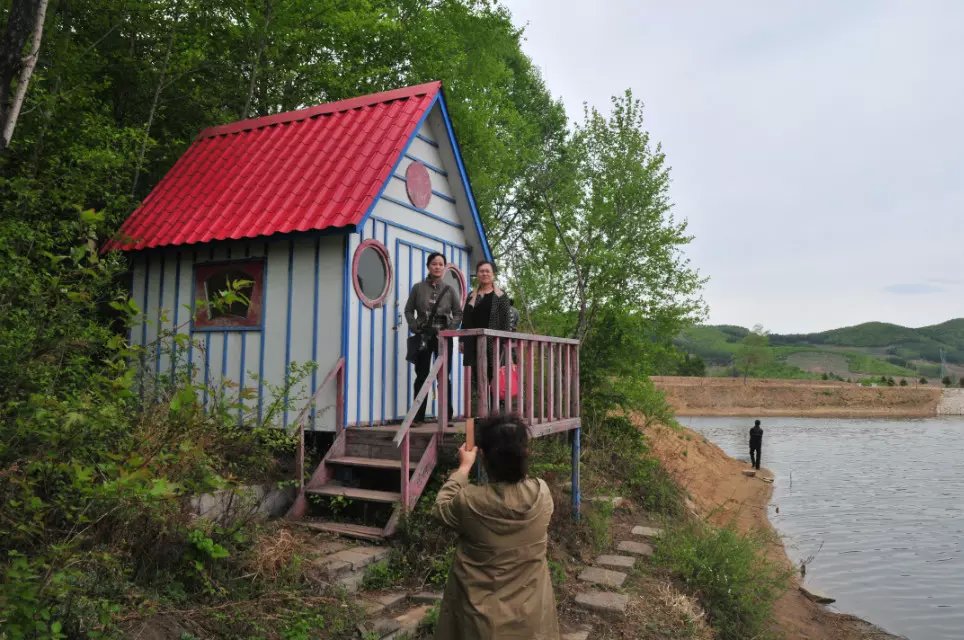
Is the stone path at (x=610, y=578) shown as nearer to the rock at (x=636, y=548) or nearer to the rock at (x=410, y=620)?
the rock at (x=636, y=548)

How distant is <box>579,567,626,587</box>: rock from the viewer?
6.64m

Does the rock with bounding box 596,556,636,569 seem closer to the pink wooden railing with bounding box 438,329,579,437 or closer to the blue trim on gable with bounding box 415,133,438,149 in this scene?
the pink wooden railing with bounding box 438,329,579,437

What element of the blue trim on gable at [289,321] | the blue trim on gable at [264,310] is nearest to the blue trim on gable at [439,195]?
the blue trim on gable at [289,321]

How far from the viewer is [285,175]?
8.36 metres

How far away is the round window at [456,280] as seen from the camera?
9.62 m

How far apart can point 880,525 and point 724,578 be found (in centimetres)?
1077

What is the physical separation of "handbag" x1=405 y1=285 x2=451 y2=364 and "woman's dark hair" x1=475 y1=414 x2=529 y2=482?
471cm

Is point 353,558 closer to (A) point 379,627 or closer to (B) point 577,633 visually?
(A) point 379,627

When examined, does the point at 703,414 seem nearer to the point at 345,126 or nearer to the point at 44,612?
the point at 345,126

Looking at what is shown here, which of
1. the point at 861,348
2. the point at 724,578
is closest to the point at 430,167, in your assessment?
the point at 724,578

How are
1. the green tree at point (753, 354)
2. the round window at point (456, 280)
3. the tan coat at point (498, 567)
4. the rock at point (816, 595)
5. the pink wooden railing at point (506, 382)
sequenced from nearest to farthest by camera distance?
the tan coat at point (498, 567) < the pink wooden railing at point (506, 382) < the round window at point (456, 280) < the rock at point (816, 595) < the green tree at point (753, 354)

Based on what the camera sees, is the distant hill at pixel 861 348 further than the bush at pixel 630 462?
Yes

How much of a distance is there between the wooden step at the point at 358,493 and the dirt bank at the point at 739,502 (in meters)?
5.45

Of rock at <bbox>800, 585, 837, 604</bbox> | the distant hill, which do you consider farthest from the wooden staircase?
the distant hill
